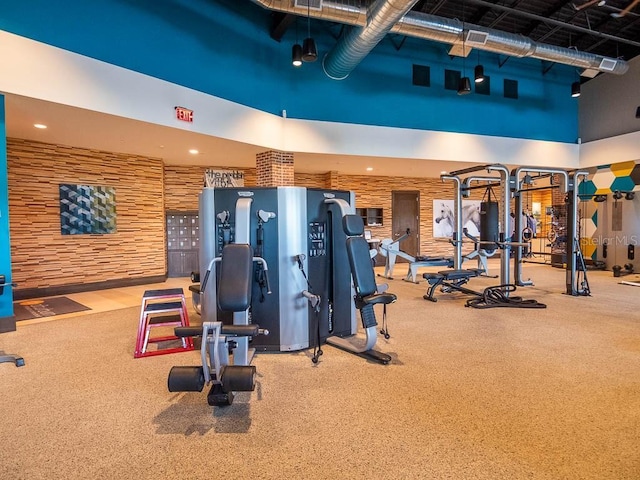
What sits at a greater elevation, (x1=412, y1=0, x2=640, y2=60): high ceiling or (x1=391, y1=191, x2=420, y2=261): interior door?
(x1=412, y1=0, x2=640, y2=60): high ceiling

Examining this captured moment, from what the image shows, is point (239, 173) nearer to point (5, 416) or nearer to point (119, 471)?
point (5, 416)

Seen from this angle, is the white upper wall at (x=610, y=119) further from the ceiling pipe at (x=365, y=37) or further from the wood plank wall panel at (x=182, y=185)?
the wood plank wall panel at (x=182, y=185)

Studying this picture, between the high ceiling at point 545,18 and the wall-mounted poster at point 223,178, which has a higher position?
the high ceiling at point 545,18

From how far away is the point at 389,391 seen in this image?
280 centimetres

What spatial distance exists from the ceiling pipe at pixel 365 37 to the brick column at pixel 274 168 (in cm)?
211

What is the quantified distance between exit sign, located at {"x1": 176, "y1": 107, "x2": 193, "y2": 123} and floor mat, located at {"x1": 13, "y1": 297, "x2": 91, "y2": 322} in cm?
332

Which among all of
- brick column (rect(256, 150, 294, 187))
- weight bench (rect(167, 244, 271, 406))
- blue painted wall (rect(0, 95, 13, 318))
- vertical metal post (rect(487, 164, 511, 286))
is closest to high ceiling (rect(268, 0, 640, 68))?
brick column (rect(256, 150, 294, 187))

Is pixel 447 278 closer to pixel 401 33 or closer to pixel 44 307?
pixel 401 33

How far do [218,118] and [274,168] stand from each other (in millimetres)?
1553

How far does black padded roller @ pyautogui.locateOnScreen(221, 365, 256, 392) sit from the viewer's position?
2.41 metres

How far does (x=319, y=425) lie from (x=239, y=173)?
818 cm

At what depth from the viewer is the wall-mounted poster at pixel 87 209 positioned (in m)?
6.86

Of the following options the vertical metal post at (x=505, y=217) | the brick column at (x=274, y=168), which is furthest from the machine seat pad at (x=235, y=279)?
the vertical metal post at (x=505, y=217)

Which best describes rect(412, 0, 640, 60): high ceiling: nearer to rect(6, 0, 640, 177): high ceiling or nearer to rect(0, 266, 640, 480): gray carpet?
rect(6, 0, 640, 177): high ceiling
